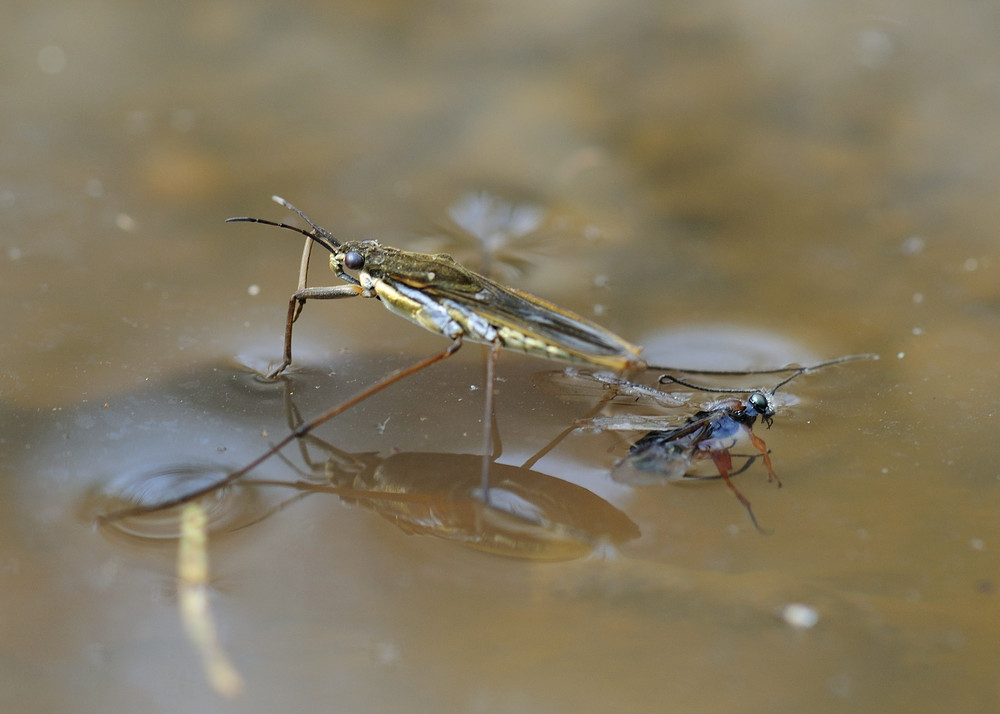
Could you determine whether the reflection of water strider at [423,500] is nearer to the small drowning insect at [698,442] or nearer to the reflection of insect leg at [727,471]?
the small drowning insect at [698,442]

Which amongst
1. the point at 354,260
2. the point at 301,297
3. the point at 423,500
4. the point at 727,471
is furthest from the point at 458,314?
the point at 727,471

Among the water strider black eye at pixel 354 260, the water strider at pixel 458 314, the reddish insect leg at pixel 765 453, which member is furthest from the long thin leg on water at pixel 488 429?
the reddish insect leg at pixel 765 453

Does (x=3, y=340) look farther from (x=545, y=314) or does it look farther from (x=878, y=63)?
(x=878, y=63)

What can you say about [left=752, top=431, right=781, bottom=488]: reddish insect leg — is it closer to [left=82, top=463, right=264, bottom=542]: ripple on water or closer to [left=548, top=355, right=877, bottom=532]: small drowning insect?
[left=548, top=355, right=877, bottom=532]: small drowning insect

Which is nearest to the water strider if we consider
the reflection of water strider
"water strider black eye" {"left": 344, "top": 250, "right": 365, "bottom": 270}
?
"water strider black eye" {"left": 344, "top": 250, "right": 365, "bottom": 270}

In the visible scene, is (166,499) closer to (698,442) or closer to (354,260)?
(354,260)

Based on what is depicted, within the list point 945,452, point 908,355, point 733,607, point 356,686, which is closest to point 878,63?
point 908,355
